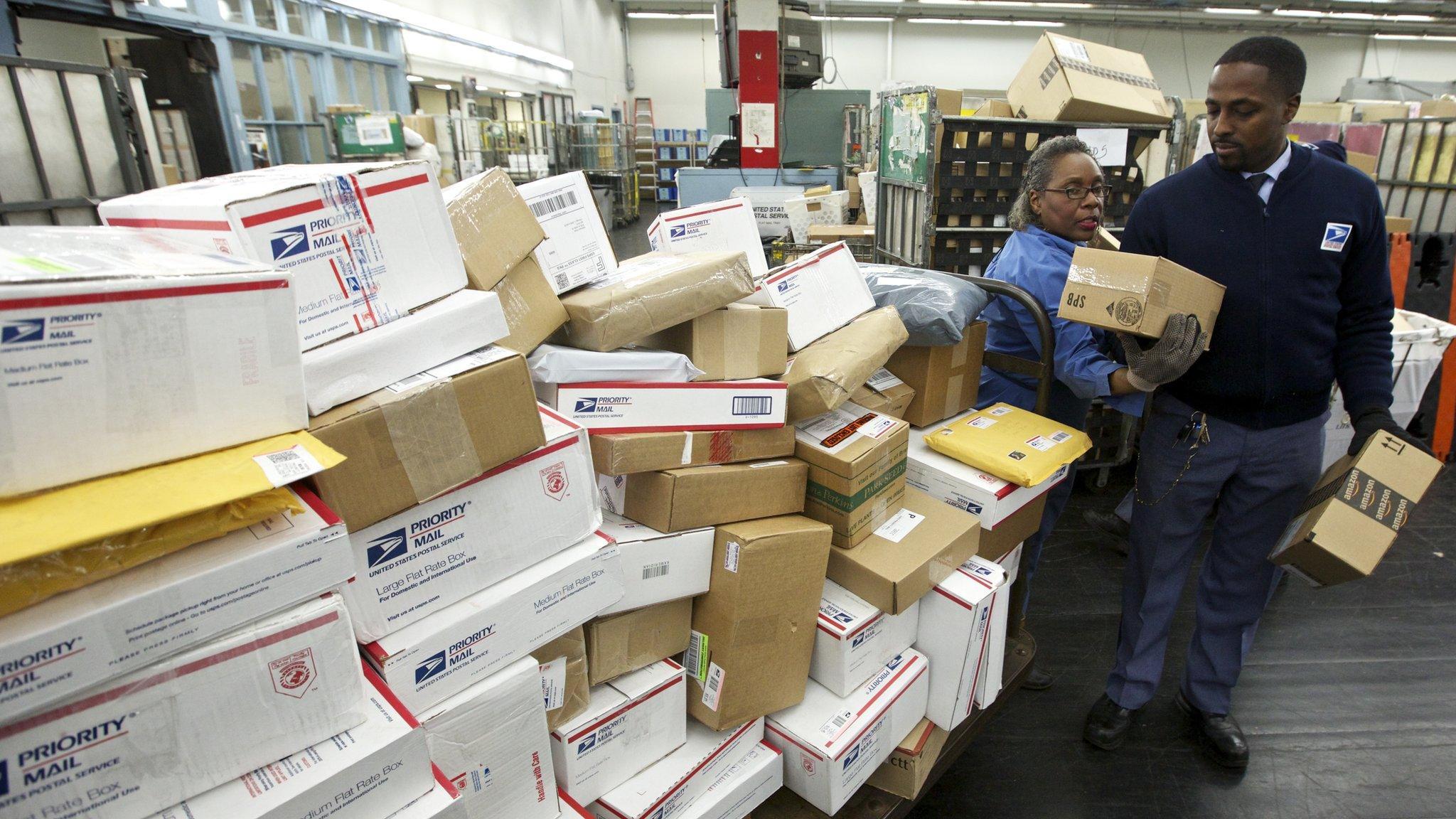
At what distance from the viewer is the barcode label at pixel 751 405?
60.3 inches

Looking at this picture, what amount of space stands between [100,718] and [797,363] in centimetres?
136

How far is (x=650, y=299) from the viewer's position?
149cm

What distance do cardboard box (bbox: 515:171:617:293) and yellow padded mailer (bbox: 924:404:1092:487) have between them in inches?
40.4

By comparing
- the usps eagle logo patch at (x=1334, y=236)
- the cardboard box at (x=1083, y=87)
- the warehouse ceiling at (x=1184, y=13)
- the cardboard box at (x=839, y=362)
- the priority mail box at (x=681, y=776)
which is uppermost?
the warehouse ceiling at (x=1184, y=13)

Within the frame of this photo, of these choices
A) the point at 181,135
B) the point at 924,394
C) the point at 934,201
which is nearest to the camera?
the point at 924,394

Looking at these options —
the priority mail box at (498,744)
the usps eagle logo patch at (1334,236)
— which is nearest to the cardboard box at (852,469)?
the priority mail box at (498,744)

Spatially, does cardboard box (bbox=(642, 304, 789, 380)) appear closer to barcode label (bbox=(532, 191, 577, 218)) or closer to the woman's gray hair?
barcode label (bbox=(532, 191, 577, 218))

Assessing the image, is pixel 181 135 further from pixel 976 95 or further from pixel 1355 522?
pixel 976 95

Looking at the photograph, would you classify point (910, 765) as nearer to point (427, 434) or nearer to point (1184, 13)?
point (427, 434)

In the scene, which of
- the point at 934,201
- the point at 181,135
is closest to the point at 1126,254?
the point at 934,201

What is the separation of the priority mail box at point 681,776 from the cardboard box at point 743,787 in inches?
0.4

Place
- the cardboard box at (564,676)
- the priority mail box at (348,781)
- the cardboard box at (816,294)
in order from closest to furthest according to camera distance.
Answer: the priority mail box at (348,781) < the cardboard box at (564,676) < the cardboard box at (816,294)

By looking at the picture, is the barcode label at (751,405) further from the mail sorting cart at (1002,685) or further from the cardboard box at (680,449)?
the mail sorting cart at (1002,685)

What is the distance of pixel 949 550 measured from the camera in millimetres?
1675
